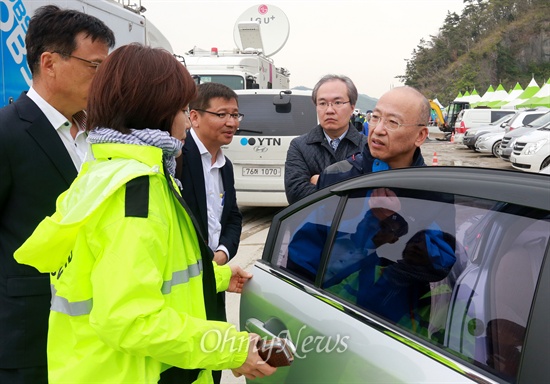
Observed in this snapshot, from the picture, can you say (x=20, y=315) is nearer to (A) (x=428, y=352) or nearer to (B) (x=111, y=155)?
(B) (x=111, y=155)

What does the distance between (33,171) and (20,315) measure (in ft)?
1.63

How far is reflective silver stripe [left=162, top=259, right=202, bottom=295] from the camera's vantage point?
127 cm

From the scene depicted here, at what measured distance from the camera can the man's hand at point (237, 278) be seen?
80.2 inches

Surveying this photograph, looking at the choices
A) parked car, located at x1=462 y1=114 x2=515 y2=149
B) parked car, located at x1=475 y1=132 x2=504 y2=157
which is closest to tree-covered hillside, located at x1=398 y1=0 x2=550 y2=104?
parked car, located at x1=462 y1=114 x2=515 y2=149

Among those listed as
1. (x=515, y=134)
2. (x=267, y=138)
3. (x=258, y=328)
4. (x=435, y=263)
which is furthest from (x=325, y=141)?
(x=515, y=134)

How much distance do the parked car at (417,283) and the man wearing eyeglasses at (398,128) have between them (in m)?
0.48

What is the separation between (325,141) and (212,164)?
961mm

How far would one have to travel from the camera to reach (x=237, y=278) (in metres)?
2.06

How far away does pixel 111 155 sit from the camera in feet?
4.30

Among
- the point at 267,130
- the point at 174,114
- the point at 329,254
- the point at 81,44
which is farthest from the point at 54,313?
the point at 267,130

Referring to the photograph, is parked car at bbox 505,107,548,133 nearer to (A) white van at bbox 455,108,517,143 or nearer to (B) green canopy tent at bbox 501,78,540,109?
(A) white van at bbox 455,108,517,143

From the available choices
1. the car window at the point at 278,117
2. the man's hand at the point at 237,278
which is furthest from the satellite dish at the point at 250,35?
the man's hand at the point at 237,278

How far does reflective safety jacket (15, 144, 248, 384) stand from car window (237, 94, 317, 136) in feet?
18.0

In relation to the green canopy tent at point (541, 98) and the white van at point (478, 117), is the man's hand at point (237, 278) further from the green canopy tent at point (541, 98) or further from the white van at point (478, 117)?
the green canopy tent at point (541, 98)
